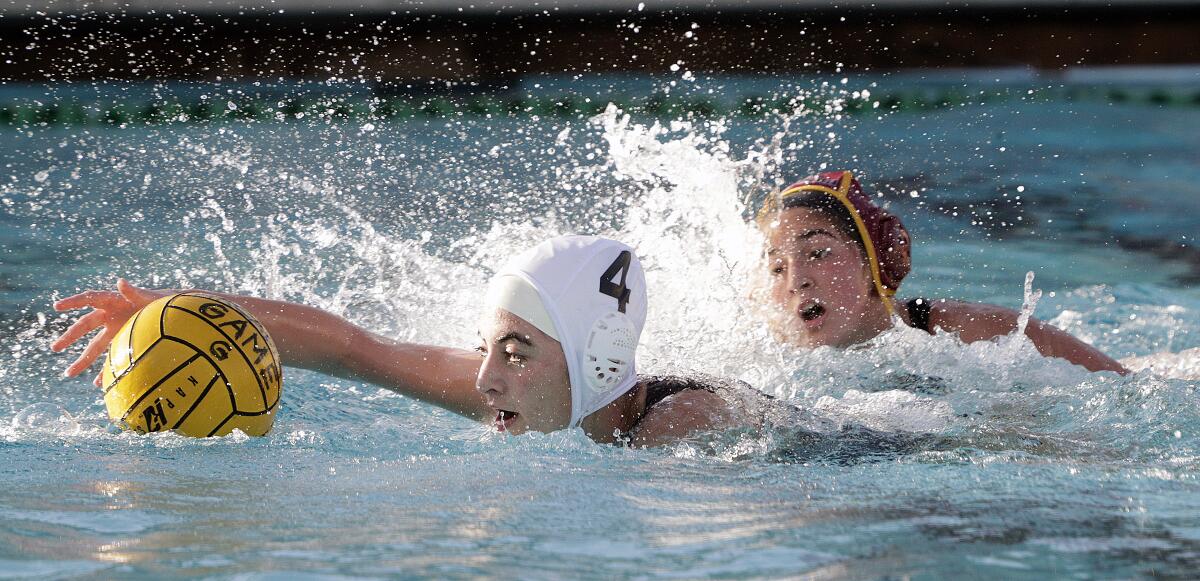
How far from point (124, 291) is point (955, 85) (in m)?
5.79

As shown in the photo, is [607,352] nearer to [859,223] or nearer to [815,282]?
[815,282]

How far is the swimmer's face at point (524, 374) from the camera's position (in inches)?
95.3

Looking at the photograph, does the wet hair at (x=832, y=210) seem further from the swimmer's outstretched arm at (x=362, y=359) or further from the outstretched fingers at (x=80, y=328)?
the outstretched fingers at (x=80, y=328)

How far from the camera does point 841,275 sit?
3383mm

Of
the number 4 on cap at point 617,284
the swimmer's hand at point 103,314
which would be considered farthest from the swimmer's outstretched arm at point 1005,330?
the swimmer's hand at point 103,314

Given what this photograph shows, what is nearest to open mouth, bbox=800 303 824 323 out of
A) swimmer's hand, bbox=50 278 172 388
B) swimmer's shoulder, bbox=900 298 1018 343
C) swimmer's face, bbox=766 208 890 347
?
swimmer's face, bbox=766 208 890 347

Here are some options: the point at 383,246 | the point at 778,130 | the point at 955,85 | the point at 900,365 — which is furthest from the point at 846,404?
the point at 955,85

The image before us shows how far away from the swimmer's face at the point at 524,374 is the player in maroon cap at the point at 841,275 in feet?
3.49

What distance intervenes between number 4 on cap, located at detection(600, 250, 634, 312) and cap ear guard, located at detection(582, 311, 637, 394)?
34 millimetres

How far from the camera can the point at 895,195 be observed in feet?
19.7

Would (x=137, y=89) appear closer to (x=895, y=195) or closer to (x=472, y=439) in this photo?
(x=895, y=195)

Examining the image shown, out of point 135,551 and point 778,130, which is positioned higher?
point 778,130

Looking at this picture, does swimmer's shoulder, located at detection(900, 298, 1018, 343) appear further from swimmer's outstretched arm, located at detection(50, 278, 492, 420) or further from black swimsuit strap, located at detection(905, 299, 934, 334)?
swimmer's outstretched arm, located at detection(50, 278, 492, 420)

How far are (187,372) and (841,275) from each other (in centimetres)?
175
